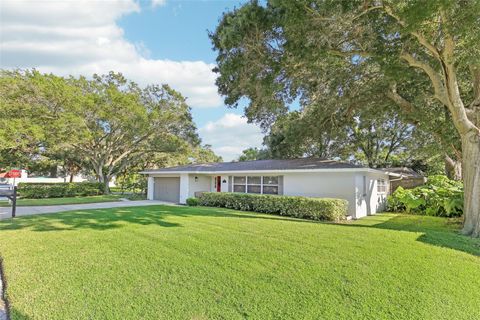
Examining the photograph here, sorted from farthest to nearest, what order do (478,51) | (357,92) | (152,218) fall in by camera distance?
(357,92) → (152,218) → (478,51)

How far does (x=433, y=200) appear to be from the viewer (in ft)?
46.2

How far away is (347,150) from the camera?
2562cm

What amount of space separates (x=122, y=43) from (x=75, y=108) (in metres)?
9.80

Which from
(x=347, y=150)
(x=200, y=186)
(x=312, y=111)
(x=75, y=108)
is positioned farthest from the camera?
(x=347, y=150)

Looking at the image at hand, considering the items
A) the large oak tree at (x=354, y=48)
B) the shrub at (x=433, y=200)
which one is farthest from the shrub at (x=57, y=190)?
the shrub at (x=433, y=200)

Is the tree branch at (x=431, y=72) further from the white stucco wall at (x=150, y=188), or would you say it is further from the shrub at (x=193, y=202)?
the white stucco wall at (x=150, y=188)

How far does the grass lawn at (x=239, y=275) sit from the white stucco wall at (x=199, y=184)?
35.1 feet

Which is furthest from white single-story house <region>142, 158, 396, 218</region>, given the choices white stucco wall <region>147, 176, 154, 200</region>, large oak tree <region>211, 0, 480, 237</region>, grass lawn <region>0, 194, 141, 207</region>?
large oak tree <region>211, 0, 480, 237</region>

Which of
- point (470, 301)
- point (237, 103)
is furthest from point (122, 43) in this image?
point (470, 301)

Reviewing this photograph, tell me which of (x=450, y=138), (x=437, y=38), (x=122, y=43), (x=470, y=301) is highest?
(x=122, y=43)

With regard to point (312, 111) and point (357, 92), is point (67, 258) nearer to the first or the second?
point (357, 92)

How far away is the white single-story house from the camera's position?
43.8 ft

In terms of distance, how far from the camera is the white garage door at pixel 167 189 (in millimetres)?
19719

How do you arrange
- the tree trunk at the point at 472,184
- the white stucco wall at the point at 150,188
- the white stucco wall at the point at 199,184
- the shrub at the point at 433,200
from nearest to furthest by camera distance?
the tree trunk at the point at 472,184 < the shrub at the point at 433,200 < the white stucco wall at the point at 199,184 < the white stucco wall at the point at 150,188
